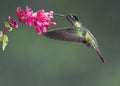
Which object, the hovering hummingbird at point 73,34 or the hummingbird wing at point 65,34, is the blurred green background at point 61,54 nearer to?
the hovering hummingbird at point 73,34

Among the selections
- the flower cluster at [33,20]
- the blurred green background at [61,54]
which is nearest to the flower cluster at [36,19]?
the flower cluster at [33,20]

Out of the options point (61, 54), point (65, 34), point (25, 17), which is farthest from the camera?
point (61, 54)

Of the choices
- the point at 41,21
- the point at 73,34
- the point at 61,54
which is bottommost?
the point at 73,34

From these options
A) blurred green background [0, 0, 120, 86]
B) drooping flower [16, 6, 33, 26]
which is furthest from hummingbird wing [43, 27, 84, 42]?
blurred green background [0, 0, 120, 86]

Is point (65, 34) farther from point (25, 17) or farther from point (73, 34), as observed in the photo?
point (25, 17)

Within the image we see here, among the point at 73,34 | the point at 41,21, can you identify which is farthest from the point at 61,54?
the point at 41,21

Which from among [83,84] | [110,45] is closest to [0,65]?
[83,84]

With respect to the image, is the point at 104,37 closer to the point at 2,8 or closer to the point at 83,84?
the point at 83,84
